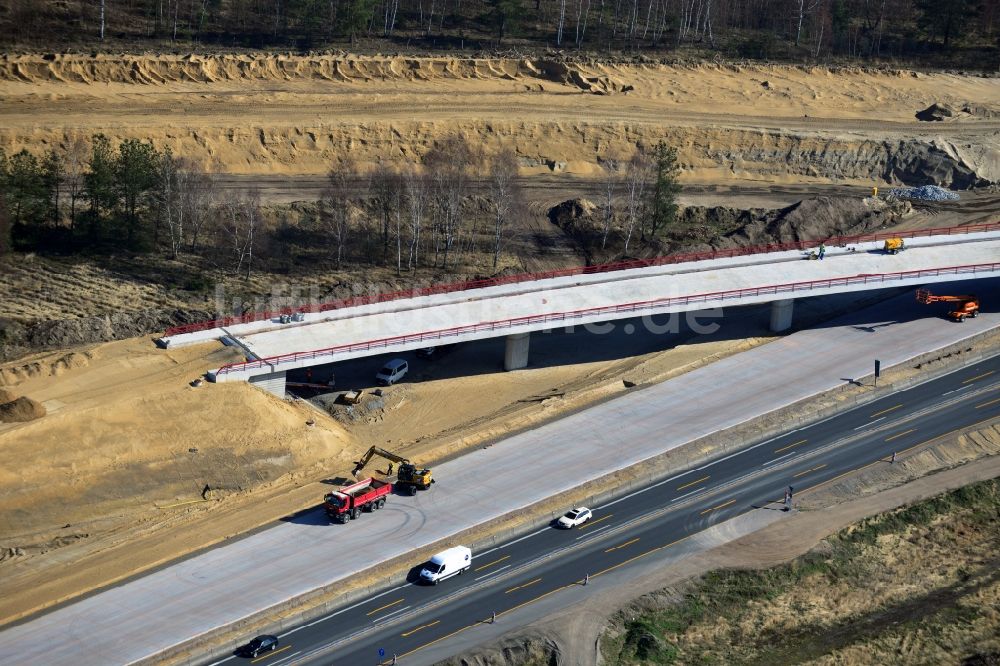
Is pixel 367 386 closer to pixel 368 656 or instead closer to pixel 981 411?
pixel 368 656

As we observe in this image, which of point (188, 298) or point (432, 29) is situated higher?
point (432, 29)

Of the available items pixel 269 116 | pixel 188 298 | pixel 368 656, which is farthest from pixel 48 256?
pixel 368 656

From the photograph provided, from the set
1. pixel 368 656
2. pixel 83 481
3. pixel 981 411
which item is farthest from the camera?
pixel 981 411

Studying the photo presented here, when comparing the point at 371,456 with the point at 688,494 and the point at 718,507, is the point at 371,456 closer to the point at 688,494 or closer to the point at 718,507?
the point at 688,494

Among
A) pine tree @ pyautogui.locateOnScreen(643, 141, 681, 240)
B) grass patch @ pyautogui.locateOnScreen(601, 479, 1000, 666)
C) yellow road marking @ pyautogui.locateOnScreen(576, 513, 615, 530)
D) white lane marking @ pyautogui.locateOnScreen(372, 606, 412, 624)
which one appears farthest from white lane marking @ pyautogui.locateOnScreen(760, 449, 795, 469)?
pine tree @ pyautogui.locateOnScreen(643, 141, 681, 240)

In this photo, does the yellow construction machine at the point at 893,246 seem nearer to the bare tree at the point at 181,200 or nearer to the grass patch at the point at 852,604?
the grass patch at the point at 852,604

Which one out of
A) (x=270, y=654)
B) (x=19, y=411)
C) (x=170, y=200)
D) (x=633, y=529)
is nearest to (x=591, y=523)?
(x=633, y=529)
